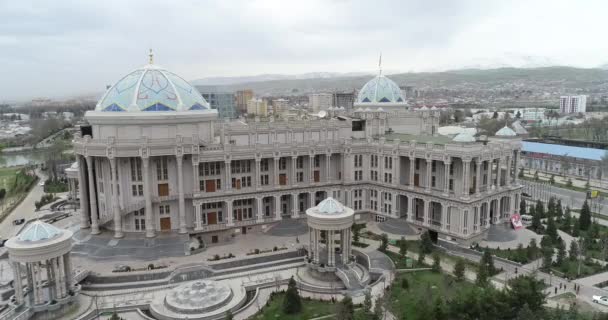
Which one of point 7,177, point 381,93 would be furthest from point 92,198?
point 7,177

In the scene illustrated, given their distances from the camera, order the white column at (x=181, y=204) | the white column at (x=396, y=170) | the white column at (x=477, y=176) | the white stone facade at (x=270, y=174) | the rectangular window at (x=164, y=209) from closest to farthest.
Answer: the white stone facade at (x=270, y=174) → the white column at (x=477, y=176) → the white column at (x=181, y=204) → the rectangular window at (x=164, y=209) → the white column at (x=396, y=170)

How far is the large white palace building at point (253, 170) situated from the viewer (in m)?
49.5

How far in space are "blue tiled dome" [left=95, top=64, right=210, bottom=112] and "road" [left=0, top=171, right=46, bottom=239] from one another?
24040 mm

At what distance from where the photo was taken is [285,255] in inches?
1838

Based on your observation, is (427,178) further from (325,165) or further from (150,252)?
(150,252)

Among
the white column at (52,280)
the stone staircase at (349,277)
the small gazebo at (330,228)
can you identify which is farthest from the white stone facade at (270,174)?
the stone staircase at (349,277)

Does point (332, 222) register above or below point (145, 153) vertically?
below

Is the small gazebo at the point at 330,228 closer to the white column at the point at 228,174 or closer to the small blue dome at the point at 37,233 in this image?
the white column at the point at 228,174

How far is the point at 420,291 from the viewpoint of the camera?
122ft

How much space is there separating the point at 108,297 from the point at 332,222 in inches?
845

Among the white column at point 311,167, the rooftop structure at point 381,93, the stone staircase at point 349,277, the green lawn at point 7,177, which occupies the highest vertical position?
the rooftop structure at point 381,93

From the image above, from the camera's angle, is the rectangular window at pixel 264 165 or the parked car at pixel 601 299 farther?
the rectangular window at pixel 264 165

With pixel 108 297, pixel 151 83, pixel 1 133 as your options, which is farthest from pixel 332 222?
pixel 1 133

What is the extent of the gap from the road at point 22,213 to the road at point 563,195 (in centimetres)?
8175
